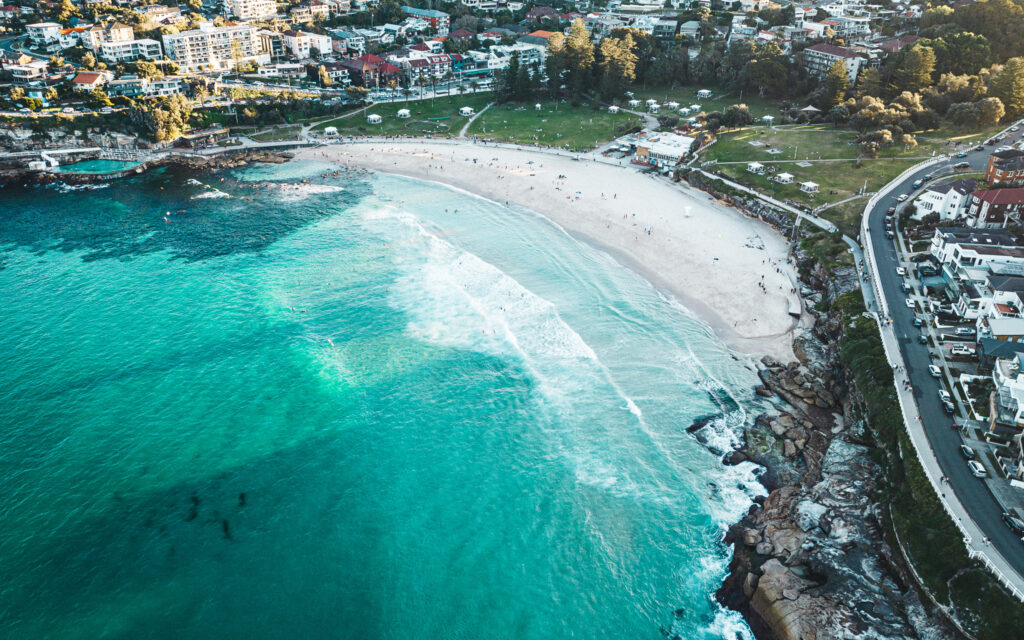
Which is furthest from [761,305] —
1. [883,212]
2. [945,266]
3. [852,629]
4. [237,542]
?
[237,542]

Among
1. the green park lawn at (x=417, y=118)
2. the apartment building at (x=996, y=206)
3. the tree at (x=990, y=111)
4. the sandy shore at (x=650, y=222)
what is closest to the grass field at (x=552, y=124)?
the green park lawn at (x=417, y=118)

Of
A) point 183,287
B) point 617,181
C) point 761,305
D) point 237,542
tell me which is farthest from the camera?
point 617,181

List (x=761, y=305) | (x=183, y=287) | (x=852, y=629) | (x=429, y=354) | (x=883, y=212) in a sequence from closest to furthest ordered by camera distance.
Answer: (x=852, y=629) → (x=429, y=354) → (x=761, y=305) → (x=183, y=287) → (x=883, y=212)

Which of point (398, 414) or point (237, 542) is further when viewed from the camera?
point (398, 414)

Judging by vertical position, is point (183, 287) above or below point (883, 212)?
below

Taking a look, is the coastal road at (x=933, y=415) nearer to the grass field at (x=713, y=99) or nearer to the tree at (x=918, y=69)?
the tree at (x=918, y=69)

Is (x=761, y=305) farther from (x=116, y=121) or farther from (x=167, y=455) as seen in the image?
(x=116, y=121)

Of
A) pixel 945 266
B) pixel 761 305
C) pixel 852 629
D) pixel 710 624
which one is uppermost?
pixel 945 266
